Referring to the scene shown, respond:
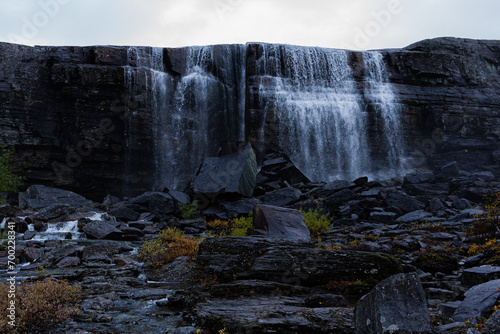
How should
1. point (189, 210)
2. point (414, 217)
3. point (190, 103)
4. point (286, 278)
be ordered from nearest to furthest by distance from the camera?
point (286, 278), point (414, 217), point (189, 210), point (190, 103)

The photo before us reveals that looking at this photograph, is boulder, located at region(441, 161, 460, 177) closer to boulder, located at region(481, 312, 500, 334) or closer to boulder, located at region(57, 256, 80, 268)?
boulder, located at region(57, 256, 80, 268)

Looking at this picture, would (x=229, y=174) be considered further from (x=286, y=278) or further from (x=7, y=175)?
(x=7, y=175)

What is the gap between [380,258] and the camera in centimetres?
716

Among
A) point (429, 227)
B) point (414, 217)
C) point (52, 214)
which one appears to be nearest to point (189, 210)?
point (52, 214)

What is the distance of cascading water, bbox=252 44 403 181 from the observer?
28234mm

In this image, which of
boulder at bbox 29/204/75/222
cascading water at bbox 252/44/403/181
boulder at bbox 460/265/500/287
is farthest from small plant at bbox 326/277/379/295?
cascading water at bbox 252/44/403/181

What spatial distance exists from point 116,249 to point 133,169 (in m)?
17.3

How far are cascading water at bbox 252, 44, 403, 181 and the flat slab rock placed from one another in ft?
72.2

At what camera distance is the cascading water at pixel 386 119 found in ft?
99.5

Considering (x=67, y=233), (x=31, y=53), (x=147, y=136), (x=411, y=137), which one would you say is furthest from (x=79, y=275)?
(x=411, y=137)

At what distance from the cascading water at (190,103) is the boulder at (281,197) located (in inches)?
420

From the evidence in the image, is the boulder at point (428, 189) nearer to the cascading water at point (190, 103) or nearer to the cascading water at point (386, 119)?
the cascading water at point (386, 119)

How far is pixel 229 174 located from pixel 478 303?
14.5 m

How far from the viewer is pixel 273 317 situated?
5.11 metres
